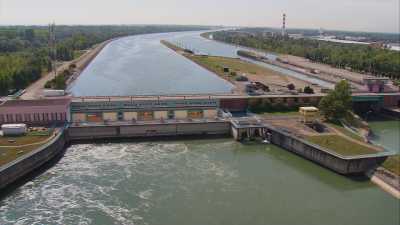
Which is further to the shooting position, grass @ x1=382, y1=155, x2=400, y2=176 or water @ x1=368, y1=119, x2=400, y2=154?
water @ x1=368, y1=119, x2=400, y2=154

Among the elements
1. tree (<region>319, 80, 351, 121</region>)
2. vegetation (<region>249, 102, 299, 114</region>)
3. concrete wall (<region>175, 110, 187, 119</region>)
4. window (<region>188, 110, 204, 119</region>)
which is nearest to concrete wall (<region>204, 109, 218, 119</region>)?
window (<region>188, 110, 204, 119</region>)

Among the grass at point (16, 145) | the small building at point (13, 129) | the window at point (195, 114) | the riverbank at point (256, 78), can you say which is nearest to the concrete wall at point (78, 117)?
the grass at point (16, 145)

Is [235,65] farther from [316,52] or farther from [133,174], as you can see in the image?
[133,174]

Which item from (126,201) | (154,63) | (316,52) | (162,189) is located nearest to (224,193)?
(162,189)

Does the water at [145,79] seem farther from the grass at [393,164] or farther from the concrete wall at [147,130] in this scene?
the grass at [393,164]

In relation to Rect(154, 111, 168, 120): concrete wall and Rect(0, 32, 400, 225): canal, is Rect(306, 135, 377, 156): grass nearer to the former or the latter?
Rect(0, 32, 400, 225): canal
